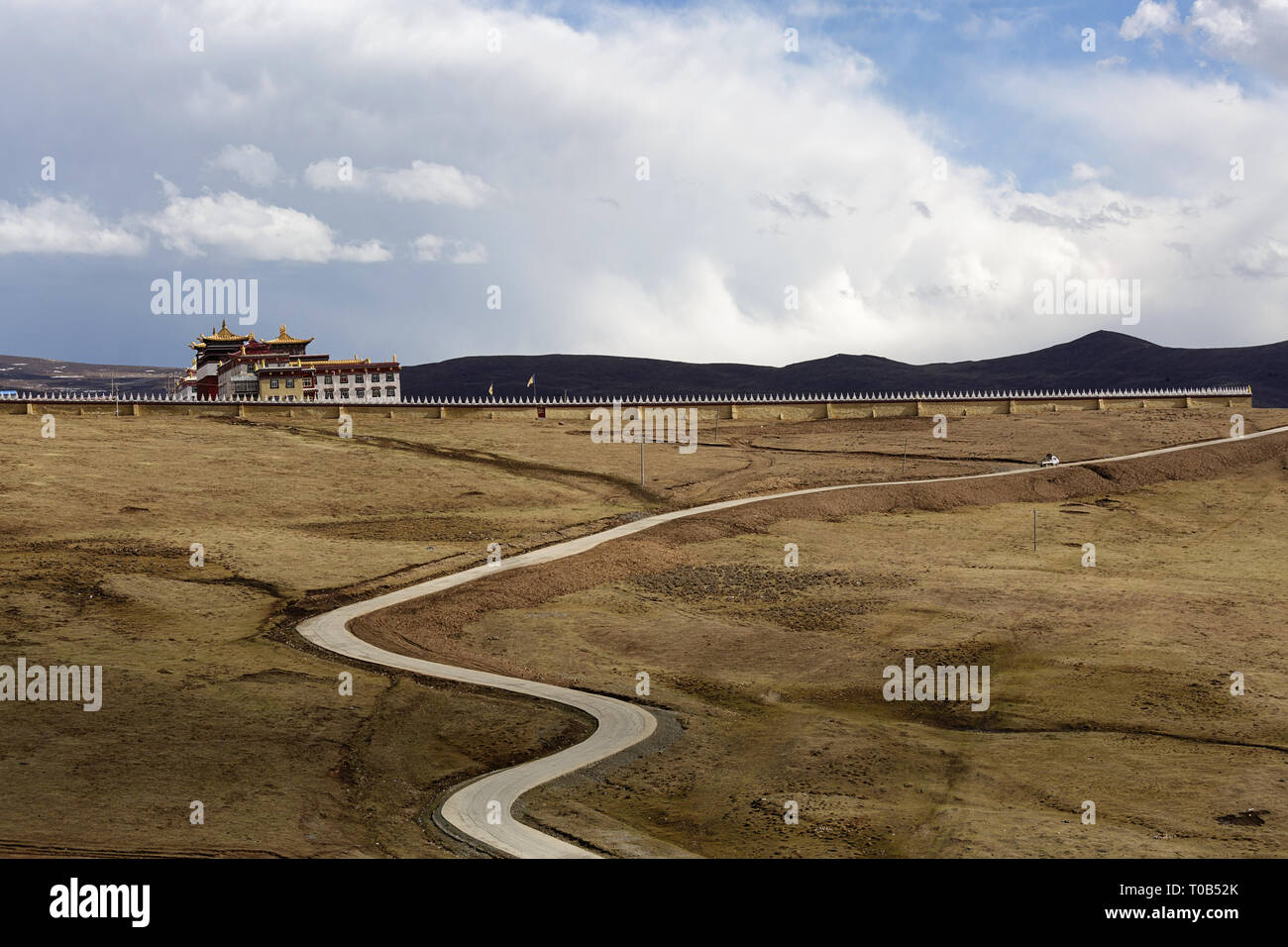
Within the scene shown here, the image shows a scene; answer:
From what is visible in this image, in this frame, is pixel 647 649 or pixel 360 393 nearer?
pixel 647 649

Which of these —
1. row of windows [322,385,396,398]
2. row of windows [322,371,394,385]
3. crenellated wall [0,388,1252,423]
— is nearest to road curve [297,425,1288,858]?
crenellated wall [0,388,1252,423]

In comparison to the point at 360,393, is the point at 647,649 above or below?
below

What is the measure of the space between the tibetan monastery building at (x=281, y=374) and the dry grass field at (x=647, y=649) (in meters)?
48.2

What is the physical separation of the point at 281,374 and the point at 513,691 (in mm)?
107931

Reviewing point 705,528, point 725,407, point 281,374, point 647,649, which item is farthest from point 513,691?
point 281,374

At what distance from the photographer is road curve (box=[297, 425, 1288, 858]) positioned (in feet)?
86.2

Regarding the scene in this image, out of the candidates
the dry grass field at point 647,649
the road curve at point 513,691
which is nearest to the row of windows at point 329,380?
the dry grass field at point 647,649

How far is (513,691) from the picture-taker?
38.9m

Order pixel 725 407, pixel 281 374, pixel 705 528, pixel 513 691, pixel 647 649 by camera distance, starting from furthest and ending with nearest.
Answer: pixel 281 374 < pixel 725 407 < pixel 705 528 < pixel 647 649 < pixel 513 691

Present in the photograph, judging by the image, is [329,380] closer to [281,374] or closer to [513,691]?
[281,374]

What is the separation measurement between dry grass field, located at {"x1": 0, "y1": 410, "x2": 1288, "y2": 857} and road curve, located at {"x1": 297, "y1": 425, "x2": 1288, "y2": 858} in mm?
941

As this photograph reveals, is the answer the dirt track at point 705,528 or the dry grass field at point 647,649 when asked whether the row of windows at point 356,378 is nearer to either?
the dry grass field at point 647,649

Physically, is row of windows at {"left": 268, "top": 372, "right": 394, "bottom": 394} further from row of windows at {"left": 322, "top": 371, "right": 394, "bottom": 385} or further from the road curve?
the road curve
